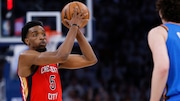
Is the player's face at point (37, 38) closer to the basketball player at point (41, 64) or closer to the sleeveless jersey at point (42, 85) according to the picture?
the basketball player at point (41, 64)

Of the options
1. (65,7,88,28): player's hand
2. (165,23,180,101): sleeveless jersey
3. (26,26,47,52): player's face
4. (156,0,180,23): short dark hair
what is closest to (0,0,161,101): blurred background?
(26,26,47,52): player's face

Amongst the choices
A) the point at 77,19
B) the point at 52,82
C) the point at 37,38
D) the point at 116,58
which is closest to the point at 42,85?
the point at 52,82

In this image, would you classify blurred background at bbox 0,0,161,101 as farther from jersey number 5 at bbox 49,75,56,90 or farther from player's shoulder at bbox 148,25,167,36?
player's shoulder at bbox 148,25,167,36

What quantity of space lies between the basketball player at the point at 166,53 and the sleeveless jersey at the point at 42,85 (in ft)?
4.15

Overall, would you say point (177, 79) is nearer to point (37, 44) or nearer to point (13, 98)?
point (37, 44)

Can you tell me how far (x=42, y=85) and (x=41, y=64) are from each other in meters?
0.19

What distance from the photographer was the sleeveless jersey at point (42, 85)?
421cm

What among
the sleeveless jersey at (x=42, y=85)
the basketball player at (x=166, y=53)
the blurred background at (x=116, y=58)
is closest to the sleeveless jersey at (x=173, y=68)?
the basketball player at (x=166, y=53)

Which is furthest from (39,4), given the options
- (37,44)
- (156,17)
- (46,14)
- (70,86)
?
(156,17)

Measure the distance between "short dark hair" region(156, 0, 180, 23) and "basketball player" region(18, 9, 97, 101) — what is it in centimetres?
104

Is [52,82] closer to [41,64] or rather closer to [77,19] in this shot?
[41,64]

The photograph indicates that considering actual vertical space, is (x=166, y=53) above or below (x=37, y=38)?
above

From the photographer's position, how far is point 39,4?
8758mm

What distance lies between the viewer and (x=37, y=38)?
4.33 m
